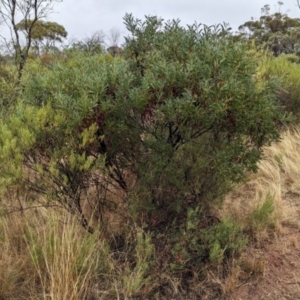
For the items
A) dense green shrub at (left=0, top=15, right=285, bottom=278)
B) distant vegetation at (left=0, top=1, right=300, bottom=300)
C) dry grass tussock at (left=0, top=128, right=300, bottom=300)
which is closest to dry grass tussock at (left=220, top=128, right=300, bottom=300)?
dry grass tussock at (left=0, top=128, right=300, bottom=300)

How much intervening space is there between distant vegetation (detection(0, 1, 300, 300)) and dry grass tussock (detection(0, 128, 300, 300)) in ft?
0.04

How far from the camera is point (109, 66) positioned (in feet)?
9.94

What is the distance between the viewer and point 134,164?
3201mm

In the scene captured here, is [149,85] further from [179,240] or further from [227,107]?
[179,240]

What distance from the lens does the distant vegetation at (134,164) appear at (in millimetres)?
2717

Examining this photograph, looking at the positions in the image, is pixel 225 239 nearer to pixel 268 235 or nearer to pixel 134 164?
pixel 268 235

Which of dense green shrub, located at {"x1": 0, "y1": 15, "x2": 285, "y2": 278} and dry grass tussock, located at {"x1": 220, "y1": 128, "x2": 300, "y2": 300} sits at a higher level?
dense green shrub, located at {"x1": 0, "y1": 15, "x2": 285, "y2": 278}

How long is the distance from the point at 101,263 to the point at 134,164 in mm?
806

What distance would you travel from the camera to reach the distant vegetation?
272cm

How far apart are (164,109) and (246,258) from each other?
4.51 ft

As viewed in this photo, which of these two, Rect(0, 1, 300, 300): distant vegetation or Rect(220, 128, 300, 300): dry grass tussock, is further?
Rect(220, 128, 300, 300): dry grass tussock

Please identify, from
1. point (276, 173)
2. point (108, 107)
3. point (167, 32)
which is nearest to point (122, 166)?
point (108, 107)

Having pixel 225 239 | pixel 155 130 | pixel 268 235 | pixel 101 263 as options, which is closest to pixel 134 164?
pixel 155 130

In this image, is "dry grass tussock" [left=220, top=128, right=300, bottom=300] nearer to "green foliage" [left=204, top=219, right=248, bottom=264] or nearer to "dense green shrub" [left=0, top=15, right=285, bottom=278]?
"green foliage" [left=204, top=219, right=248, bottom=264]
